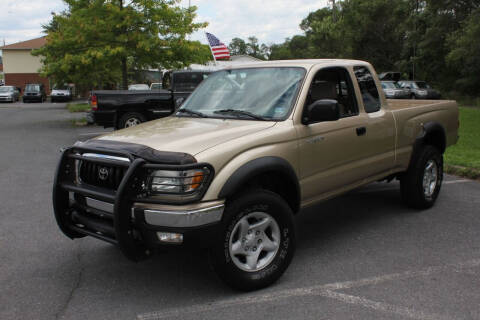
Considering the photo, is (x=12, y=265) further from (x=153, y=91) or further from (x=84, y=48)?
(x=84, y=48)

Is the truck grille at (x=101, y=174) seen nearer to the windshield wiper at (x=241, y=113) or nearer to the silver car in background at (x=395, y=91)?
the windshield wiper at (x=241, y=113)

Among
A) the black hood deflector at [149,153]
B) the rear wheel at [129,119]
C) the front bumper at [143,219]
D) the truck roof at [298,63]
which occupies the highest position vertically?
the truck roof at [298,63]

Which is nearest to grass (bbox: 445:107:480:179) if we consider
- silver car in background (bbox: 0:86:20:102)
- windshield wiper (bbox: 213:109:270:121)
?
windshield wiper (bbox: 213:109:270:121)

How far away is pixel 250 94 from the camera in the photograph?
4730 millimetres

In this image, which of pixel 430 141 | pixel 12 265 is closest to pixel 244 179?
pixel 12 265

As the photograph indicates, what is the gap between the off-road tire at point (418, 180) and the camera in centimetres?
595

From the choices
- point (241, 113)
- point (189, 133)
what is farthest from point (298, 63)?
point (189, 133)

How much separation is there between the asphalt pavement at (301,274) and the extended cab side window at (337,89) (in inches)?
54.4

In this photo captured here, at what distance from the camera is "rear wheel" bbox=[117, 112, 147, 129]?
12.9m

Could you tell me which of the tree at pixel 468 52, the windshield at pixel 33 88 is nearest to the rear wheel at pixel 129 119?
the tree at pixel 468 52

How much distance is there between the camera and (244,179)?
12.1 feet

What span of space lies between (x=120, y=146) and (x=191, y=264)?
1.37 metres

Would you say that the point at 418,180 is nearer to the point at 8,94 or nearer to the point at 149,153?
the point at 149,153

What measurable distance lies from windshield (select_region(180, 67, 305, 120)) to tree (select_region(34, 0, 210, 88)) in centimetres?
1380
